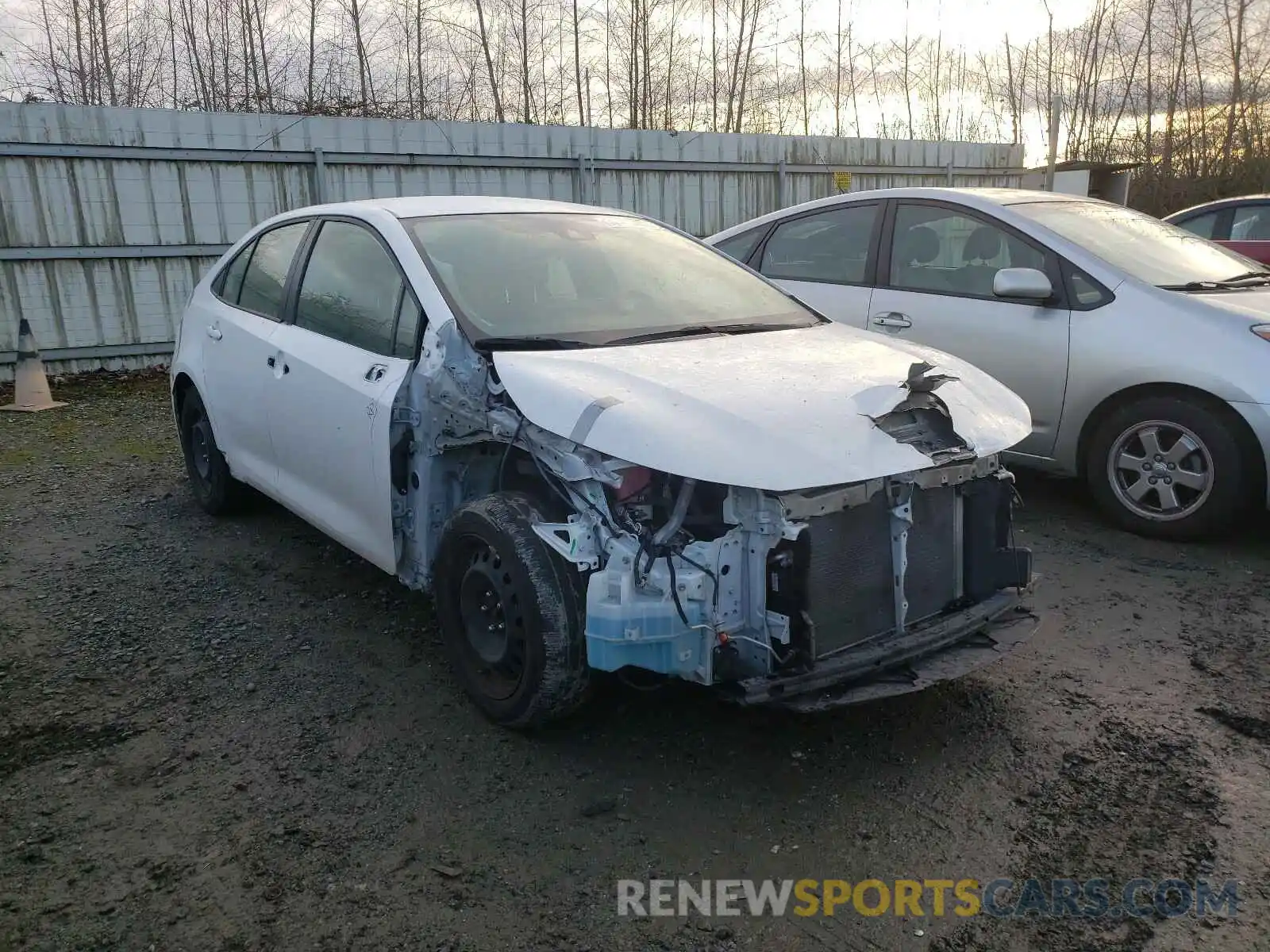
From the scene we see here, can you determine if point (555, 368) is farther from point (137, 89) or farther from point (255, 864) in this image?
point (137, 89)

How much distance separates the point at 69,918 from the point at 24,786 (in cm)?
74

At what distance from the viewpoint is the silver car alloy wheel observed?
15.0 ft

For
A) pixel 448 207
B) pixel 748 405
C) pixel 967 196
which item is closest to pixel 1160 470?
pixel 967 196

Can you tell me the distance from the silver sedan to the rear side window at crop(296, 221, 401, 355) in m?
2.79

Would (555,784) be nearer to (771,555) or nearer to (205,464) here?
(771,555)

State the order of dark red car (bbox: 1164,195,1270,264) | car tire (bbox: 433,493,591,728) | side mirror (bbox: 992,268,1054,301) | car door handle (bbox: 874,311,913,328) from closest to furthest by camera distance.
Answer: car tire (bbox: 433,493,591,728) < side mirror (bbox: 992,268,1054,301) < car door handle (bbox: 874,311,913,328) < dark red car (bbox: 1164,195,1270,264)

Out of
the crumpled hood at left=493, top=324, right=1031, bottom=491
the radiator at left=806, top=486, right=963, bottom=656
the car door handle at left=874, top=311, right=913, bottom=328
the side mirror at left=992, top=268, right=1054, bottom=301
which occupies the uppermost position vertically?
the side mirror at left=992, top=268, right=1054, bottom=301

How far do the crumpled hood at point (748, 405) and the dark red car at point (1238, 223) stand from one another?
7.12m

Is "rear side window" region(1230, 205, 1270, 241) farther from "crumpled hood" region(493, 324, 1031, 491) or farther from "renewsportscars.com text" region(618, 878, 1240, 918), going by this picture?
"renewsportscars.com text" region(618, 878, 1240, 918)

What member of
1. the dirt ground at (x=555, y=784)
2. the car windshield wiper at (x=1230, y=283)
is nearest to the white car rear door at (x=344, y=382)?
the dirt ground at (x=555, y=784)

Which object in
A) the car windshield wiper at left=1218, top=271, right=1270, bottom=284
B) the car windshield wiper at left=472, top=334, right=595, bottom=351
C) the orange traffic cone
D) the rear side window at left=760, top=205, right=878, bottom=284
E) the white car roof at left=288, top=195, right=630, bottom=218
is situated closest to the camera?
the car windshield wiper at left=472, top=334, right=595, bottom=351

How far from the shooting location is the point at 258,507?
552cm

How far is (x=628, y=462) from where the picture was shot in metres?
2.75

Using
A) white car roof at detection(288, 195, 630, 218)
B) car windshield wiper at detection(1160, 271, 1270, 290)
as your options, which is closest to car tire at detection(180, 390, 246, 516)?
white car roof at detection(288, 195, 630, 218)
